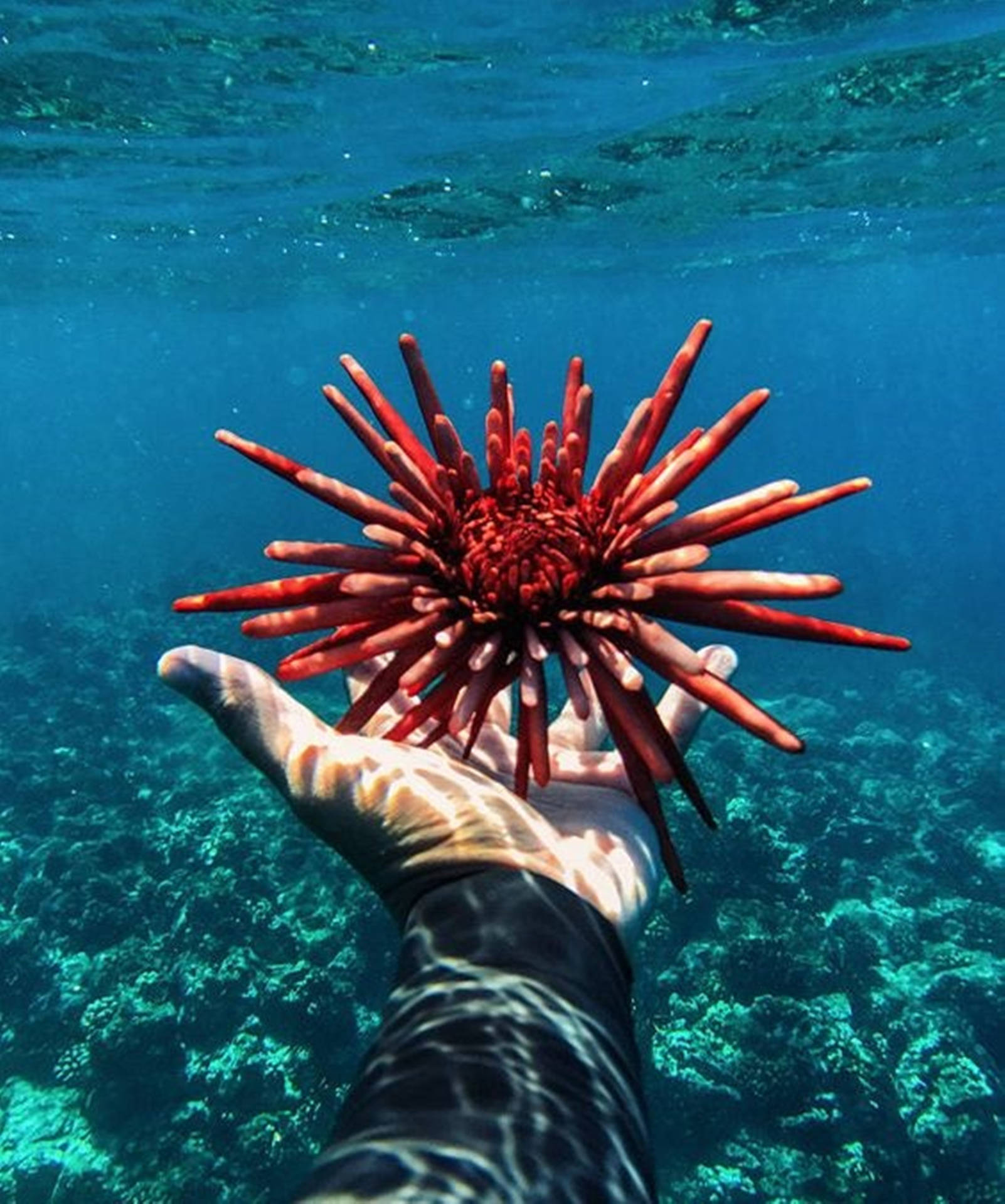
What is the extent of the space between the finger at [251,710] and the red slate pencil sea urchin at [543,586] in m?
0.17

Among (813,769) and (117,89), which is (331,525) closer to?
(117,89)

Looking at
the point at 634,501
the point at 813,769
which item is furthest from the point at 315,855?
the point at 634,501

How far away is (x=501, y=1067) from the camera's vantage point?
1.96 meters

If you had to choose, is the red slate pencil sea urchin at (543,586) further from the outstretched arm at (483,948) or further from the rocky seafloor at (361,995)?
the rocky seafloor at (361,995)

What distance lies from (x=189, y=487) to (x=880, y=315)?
61.6 m

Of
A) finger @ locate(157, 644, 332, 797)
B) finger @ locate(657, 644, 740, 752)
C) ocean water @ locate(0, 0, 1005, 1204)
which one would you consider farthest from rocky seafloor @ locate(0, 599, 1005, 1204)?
finger @ locate(157, 644, 332, 797)

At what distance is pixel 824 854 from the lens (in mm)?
13812

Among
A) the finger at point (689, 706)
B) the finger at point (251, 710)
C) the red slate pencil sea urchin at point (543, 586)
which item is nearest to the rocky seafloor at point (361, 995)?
the finger at point (689, 706)

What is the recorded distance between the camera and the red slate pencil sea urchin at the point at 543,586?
2.43m

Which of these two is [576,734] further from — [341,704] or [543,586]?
[341,704]

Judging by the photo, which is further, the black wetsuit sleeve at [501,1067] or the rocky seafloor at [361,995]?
the rocky seafloor at [361,995]

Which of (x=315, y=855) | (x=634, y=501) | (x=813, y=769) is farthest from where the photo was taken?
(x=813, y=769)

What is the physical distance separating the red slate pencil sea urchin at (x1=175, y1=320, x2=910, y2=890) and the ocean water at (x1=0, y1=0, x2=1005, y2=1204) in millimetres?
8192

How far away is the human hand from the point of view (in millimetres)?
2734
